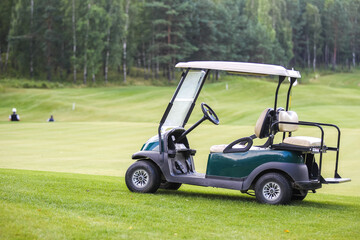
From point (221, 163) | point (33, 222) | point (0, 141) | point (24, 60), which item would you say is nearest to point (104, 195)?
point (221, 163)

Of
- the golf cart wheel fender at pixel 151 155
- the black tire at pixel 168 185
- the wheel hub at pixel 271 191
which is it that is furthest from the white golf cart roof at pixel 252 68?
the black tire at pixel 168 185

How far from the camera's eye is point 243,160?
7801mm

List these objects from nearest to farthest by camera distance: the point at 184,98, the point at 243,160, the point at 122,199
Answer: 1. the point at 122,199
2. the point at 243,160
3. the point at 184,98

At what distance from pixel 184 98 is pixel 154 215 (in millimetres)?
2560

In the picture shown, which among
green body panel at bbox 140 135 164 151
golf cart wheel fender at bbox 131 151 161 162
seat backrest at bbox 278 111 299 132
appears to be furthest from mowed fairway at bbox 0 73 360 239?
seat backrest at bbox 278 111 299 132

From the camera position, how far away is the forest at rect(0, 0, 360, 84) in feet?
177

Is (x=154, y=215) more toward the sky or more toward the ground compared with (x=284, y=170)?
more toward the ground

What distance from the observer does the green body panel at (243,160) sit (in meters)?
7.61

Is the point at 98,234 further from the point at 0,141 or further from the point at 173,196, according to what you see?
the point at 0,141

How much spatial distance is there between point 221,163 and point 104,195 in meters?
1.82

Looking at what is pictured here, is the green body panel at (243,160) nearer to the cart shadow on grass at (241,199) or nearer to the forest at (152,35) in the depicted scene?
the cart shadow on grass at (241,199)

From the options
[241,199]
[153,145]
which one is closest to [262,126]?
[241,199]

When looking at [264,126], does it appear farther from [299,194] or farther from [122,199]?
[122,199]

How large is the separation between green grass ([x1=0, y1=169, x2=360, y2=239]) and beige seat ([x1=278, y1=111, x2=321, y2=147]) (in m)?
0.93
